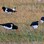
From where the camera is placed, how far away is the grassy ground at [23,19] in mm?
7852

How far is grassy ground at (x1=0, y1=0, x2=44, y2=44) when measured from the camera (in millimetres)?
7852

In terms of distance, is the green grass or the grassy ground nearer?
the green grass

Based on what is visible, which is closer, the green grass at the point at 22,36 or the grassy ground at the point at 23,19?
the green grass at the point at 22,36

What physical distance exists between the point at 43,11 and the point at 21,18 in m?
1.72

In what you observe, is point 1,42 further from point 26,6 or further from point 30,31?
point 26,6

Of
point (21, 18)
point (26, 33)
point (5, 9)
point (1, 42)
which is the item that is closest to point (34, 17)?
point (21, 18)

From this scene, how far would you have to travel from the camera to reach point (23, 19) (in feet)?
32.9

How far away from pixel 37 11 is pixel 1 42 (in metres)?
4.57

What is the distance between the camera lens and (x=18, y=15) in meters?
10.7

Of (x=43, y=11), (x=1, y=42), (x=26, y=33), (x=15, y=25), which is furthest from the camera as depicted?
(x=43, y=11)

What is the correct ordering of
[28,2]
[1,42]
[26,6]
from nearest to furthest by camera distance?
1. [1,42]
2. [26,6]
3. [28,2]

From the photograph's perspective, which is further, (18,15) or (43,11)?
(43,11)

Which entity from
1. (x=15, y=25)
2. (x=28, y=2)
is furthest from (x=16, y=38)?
(x=28, y=2)

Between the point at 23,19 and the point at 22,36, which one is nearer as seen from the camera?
the point at 22,36
